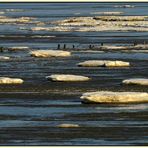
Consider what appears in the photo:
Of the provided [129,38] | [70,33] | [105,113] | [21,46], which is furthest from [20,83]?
[70,33]

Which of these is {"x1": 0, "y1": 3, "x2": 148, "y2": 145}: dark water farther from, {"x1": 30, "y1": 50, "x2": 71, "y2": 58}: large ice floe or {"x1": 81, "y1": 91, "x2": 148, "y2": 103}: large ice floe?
{"x1": 30, "y1": 50, "x2": 71, "y2": 58}: large ice floe

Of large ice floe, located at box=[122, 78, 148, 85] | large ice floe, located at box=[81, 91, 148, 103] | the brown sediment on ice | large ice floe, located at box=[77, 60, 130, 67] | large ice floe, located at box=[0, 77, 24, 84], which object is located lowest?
the brown sediment on ice

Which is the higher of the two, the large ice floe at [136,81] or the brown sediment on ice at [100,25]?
the large ice floe at [136,81]

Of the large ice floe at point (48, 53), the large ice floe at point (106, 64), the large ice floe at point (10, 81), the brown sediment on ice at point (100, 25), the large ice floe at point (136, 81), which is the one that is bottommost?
the brown sediment on ice at point (100, 25)

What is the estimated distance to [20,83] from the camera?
Result: 3550 centimetres

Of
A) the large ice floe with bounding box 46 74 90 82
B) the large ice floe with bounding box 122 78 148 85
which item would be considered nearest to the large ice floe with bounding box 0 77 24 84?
the large ice floe with bounding box 46 74 90 82

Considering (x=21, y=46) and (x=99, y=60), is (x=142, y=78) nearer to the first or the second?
(x=99, y=60)

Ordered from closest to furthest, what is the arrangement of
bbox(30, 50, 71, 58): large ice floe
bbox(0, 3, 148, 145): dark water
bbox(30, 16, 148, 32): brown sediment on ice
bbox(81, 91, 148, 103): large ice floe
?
1. bbox(0, 3, 148, 145): dark water
2. bbox(81, 91, 148, 103): large ice floe
3. bbox(30, 50, 71, 58): large ice floe
4. bbox(30, 16, 148, 32): brown sediment on ice

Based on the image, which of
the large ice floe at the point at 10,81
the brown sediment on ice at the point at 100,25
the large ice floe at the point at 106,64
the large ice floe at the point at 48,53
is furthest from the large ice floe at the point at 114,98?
the brown sediment on ice at the point at 100,25

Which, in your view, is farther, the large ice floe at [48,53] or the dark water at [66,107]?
the large ice floe at [48,53]

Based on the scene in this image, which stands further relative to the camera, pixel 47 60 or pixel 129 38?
pixel 129 38

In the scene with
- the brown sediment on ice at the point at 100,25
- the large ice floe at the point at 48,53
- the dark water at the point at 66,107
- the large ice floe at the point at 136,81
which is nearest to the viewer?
the dark water at the point at 66,107

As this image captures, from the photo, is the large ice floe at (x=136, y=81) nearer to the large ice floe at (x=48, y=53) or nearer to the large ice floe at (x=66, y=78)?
the large ice floe at (x=66, y=78)

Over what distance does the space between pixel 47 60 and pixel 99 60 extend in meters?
2.49
